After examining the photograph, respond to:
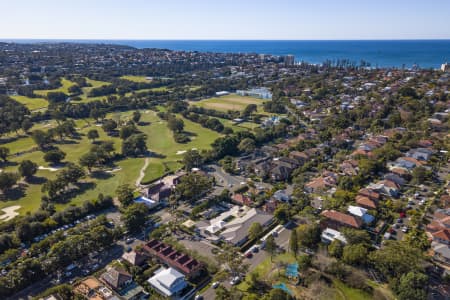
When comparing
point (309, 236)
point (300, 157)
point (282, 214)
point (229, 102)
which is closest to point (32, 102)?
point (229, 102)

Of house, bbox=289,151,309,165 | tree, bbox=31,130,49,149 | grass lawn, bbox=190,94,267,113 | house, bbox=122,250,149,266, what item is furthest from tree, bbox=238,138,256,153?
tree, bbox=31,130,49,149

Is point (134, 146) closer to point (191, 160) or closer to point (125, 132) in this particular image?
point (125, 132)

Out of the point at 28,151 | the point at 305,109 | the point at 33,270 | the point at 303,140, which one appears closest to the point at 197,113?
the point at 305,109

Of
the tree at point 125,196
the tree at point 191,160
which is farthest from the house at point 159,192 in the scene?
the tree at point 191,160

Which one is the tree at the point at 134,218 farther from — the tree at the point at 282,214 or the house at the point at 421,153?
the house at the point at 421,153

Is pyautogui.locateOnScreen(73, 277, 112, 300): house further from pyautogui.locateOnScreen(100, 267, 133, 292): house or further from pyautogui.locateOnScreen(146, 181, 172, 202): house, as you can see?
pyautogui.locateOnScreen(146, 181, 172, 202): house

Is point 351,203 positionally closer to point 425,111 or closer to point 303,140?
point 303,140
